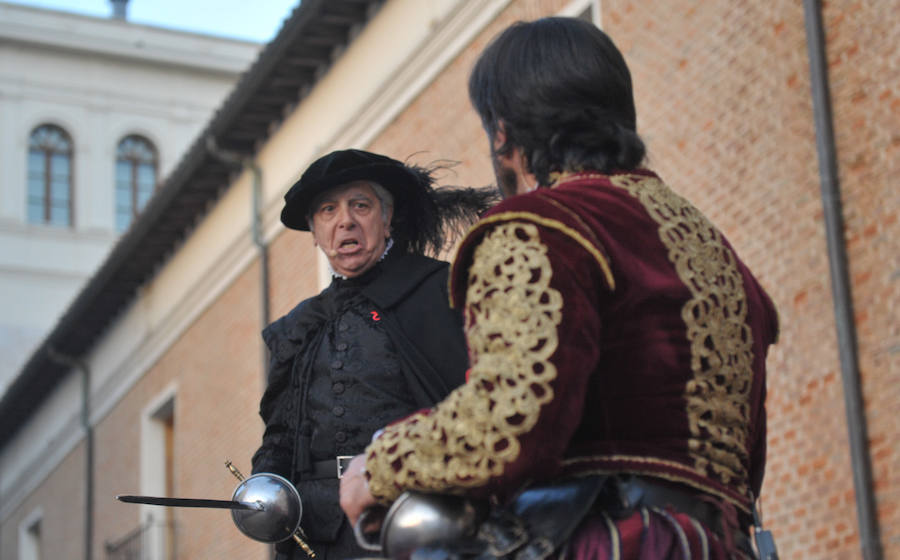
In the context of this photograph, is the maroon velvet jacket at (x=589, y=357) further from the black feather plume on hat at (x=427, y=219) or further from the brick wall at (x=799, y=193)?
the brick wall at (x=799, y=193)

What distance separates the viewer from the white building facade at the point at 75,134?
28656mm

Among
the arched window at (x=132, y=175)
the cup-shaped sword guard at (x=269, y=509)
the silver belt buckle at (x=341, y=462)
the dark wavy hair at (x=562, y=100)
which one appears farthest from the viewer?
the arched window at (x=132, y=175)

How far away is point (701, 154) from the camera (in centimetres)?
962

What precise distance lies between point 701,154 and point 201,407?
9.83m

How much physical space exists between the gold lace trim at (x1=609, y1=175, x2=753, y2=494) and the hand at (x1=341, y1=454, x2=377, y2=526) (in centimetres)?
57

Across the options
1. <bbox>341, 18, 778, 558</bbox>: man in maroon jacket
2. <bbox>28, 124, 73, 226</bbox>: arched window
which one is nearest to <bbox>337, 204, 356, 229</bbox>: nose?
<bbox>341, 18, 778, 558</bbox>: man in maroon jacket

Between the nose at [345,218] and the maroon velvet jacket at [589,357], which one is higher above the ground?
the nose at [345,218]

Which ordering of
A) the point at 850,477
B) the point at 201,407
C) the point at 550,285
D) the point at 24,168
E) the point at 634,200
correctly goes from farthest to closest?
1. the point at 24,168
2. the point at 201,407
3. the point at 850,477
4. the point at 634,200
5. the point at 550,285

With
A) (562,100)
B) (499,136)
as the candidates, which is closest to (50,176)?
(499,136)

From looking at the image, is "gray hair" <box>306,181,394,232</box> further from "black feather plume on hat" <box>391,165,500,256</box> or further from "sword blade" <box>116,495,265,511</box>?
"sword blade" <box>116,495,265,511</box>

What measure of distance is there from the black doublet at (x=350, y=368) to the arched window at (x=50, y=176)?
1014 inches

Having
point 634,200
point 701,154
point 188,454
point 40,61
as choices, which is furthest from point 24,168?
point 634,200

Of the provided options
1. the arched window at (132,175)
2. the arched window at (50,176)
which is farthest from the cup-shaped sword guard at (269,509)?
the arched window at (132,175)

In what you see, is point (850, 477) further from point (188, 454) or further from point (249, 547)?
point (188, 454)
